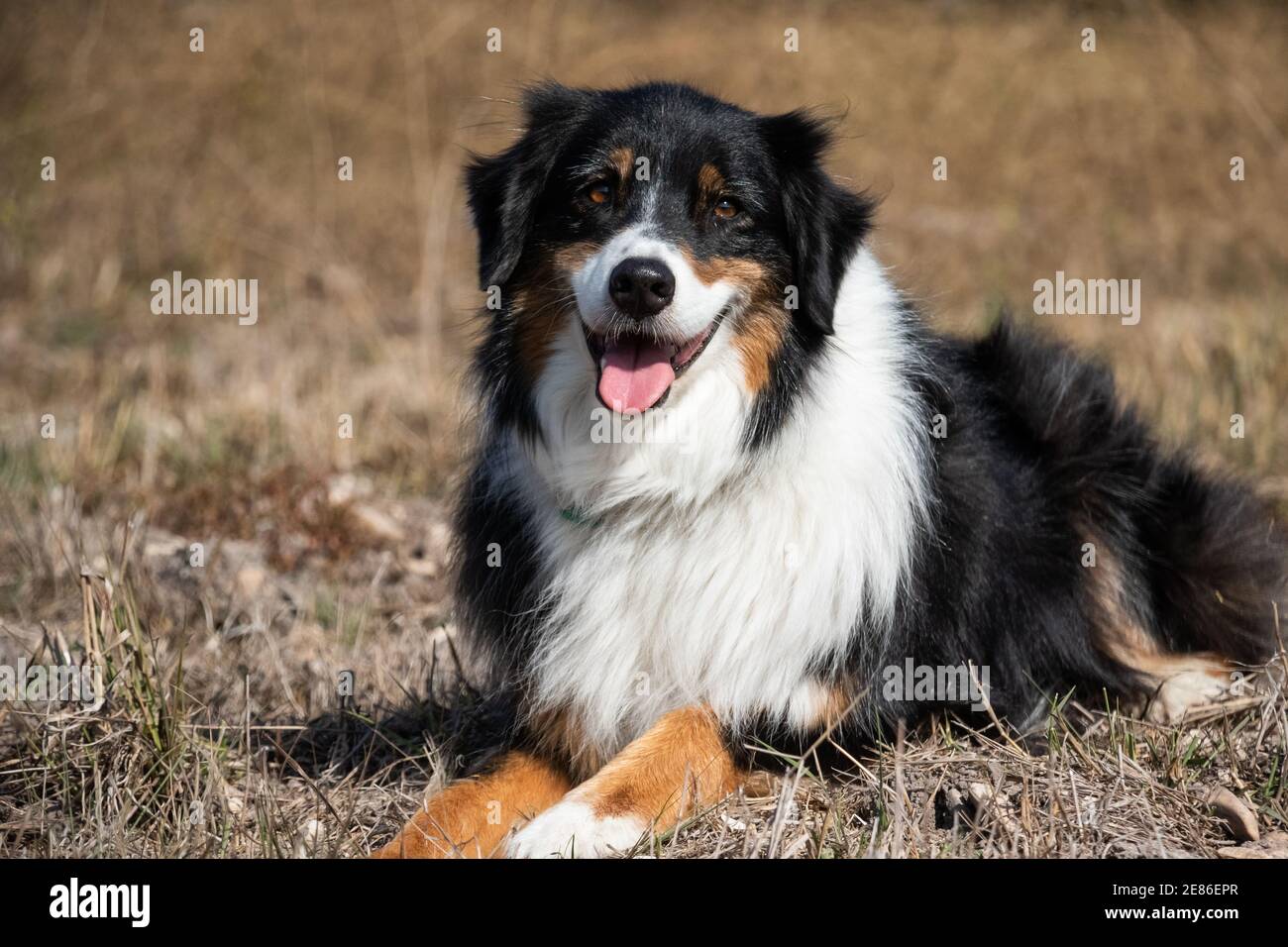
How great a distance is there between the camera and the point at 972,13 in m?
16.0

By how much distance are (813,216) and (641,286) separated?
0.64 metres

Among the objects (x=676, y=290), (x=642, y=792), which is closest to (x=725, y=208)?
(x=676, y=290)

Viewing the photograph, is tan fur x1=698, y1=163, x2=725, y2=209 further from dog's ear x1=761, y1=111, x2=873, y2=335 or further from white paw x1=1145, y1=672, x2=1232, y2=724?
white paw x1=1145, y1=672, x2=1232, y2=724

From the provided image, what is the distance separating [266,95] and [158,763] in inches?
371

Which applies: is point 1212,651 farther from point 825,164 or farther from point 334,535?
point 334,535

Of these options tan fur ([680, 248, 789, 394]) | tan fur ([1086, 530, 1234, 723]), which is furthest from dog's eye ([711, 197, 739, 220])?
tan fur ([1086, 530, 1234, 723])

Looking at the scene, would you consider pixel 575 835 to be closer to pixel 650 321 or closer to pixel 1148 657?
pixel 650 321

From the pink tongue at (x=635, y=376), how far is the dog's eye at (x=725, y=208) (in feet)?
1.36

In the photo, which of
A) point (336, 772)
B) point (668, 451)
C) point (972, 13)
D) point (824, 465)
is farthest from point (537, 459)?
point (972, 13)

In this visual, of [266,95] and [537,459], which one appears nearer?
[537,459]

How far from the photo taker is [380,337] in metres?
9.40

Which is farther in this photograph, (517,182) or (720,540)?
(517,182)

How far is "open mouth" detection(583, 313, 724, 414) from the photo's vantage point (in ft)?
11.6

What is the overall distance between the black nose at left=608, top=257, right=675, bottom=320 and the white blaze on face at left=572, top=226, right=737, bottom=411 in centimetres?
2
